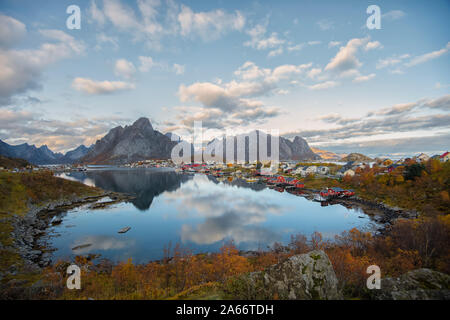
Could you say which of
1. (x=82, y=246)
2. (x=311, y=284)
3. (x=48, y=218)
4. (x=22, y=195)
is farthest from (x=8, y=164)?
(x=311, y=284)

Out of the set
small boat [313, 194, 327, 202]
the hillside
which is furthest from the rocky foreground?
the hillside

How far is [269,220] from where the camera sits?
38344mm

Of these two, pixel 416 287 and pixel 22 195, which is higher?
pixel 416 287

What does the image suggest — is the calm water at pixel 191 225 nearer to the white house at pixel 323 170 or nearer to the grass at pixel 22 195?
the grass at pixel 22 195

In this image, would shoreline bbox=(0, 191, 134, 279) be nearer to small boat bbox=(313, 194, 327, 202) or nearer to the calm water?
the calm water

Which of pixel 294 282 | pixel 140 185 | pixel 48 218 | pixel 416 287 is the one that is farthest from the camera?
pixel 140 185

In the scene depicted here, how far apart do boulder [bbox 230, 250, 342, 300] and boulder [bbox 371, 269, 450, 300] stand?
5.09 ft

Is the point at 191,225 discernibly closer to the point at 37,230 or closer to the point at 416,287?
the point at 37,230

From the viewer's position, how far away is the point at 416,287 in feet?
20.8

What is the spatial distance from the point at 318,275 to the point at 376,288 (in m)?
2.33

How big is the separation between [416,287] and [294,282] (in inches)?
164
